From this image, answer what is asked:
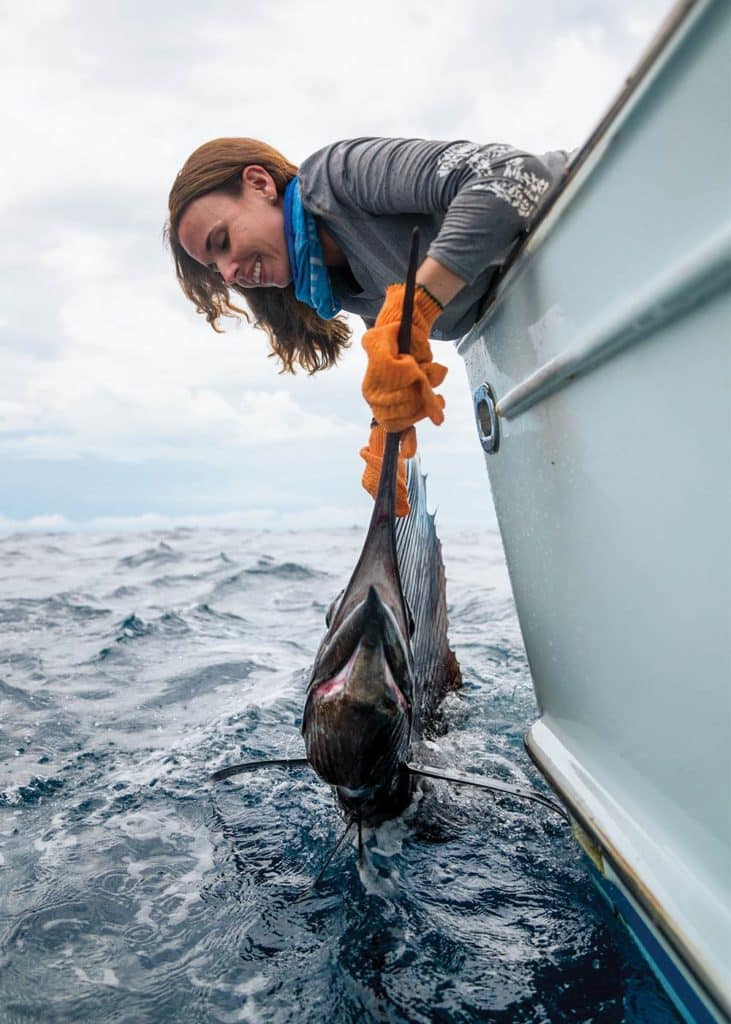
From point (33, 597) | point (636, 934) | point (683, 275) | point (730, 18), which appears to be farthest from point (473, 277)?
point (33, 597)

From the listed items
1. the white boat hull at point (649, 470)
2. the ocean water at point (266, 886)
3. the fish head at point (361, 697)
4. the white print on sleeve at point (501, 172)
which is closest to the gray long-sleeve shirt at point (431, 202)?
the white print on sleeve at point (501, 172)

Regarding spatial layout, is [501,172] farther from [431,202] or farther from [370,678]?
[370,678]

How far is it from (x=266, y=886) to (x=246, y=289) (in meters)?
1.86

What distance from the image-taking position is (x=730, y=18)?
786 mm

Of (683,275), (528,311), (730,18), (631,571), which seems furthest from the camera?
(528,311)

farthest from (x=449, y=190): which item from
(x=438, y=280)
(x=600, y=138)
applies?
(x=600, y=138)

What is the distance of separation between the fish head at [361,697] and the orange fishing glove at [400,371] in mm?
370

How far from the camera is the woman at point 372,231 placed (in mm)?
1514

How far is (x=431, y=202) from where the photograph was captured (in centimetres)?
173

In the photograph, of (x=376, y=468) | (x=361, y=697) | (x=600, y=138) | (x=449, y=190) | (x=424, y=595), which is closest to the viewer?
(x=600, y=138)

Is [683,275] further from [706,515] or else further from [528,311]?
[528,311]

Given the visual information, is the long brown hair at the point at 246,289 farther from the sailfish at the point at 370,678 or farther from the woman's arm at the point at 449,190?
the sailfish at the point at 370,678

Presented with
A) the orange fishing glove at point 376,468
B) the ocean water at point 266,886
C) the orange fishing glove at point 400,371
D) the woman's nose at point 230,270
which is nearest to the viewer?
the ocean water at point 266,886

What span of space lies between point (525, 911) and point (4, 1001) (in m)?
1.02
